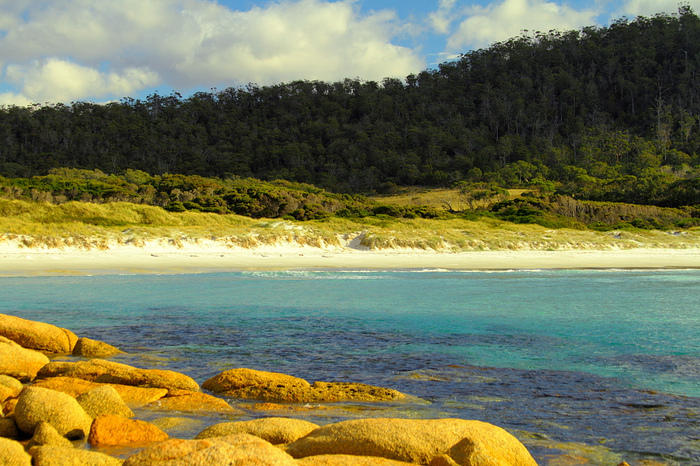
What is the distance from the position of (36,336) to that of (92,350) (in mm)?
857

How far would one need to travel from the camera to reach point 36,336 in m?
6.58

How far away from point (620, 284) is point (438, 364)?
1098 centimetres

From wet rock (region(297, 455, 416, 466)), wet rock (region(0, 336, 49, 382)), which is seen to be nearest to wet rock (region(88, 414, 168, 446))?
wet rock (region(297, 455, 416, 466))

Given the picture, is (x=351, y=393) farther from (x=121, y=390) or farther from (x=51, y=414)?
(x=51, y=414)

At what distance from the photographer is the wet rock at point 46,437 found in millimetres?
3227

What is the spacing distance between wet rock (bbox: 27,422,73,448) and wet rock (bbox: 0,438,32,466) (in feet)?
1.04

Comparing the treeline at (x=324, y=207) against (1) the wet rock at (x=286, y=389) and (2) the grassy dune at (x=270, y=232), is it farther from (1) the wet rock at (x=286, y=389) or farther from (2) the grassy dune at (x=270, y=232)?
(1) the wet rock at (x=286, y=389)

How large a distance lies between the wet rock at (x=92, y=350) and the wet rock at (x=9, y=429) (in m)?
2.80

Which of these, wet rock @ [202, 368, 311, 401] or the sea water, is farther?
wet rock @ [202, 368, 311, 401]

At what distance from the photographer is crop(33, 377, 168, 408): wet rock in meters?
4.58


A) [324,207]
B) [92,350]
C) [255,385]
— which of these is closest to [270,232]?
[324,207]

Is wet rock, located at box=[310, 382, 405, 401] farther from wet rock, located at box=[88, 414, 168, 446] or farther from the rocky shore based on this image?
wet rock, located at box=[88, 414, 168, 446]

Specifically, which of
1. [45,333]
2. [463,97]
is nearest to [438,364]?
[45,333]

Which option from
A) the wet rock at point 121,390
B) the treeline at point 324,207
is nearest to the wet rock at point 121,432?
the wet rock at point 121,390
